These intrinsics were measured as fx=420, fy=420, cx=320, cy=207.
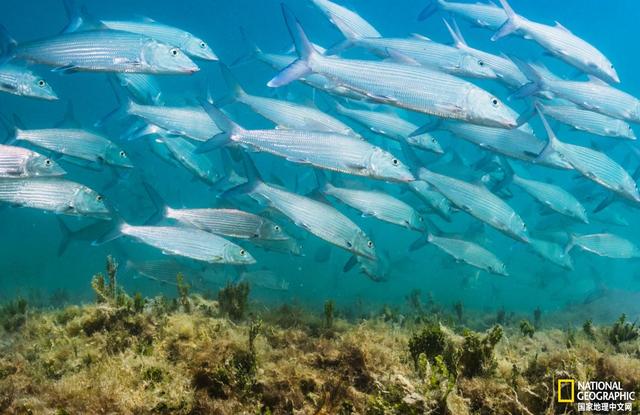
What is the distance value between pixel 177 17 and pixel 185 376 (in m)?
64.9

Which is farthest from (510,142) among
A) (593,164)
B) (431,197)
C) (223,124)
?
(223,124)

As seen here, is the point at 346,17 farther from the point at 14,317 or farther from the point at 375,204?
the point at 14,317

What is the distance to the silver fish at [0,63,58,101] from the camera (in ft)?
→ 21.0

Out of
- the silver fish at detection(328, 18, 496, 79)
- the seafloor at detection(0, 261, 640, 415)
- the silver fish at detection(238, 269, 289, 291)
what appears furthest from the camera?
the silver fish at detection(238, 269, 289, 291)

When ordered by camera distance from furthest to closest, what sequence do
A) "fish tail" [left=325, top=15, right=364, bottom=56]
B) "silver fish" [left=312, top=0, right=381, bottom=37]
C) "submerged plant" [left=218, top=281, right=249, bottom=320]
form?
"silver fish" [left=312, top=0, right=381, bottom=37]
"fish tail" [left=325, top=15, right=364, bottom=56]
"submerged plant" [left=218, top=281, right=249, bottom=320]

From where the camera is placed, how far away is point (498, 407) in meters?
2.64

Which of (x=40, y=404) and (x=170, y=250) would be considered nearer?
(x=40, y=404)

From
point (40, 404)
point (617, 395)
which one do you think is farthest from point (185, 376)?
point (617, 395)

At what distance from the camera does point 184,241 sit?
20.1ft

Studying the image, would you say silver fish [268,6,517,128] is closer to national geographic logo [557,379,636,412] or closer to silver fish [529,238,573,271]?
national geographic logo [557,379,636,412]

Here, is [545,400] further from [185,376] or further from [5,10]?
[5,10]

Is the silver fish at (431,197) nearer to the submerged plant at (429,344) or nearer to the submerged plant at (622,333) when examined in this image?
the submerged plant at (622,333)

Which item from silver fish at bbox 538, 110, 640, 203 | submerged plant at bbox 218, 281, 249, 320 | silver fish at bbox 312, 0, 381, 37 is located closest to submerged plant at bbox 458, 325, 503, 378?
submerged plant at bbox 218, 281, 249, 320

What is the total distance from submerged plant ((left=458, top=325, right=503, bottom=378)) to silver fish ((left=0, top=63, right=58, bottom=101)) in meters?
7.17
